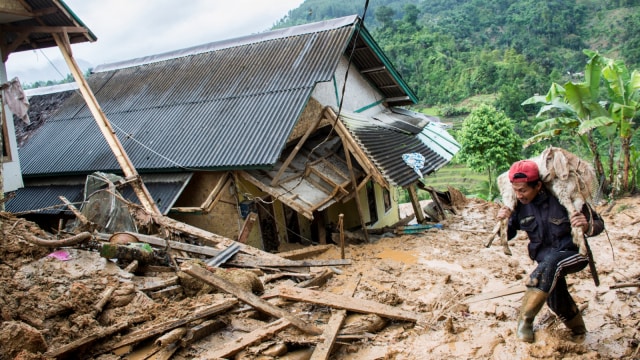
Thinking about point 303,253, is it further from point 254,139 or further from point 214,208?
point 254,139

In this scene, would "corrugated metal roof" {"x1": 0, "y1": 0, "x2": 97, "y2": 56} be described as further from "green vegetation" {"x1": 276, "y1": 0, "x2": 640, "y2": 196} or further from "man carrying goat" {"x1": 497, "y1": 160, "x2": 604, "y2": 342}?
"green vegetation" {"x1": 276, "y1": 0, "x2": 640, "y2": 196}

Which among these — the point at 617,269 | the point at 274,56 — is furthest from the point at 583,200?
the point at 274,56

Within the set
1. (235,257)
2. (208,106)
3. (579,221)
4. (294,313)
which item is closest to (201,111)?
(208,106)

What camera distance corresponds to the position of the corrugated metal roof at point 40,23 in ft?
32.8

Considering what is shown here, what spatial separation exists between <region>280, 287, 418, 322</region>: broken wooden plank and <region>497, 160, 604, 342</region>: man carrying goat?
1182 millimetres

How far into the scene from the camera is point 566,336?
418 centimetres

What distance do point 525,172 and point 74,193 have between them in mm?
Result: 10399

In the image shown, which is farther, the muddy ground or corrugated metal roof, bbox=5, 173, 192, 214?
corrugated metal roof, bbox=5, 173, 192, 214

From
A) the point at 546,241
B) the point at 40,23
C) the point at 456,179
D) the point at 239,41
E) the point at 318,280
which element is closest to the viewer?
the point at 546,241

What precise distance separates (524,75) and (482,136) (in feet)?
67.7

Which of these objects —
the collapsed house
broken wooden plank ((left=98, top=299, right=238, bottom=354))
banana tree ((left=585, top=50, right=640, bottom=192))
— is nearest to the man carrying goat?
broken wooden plank ((left=98, top=299, right=238, bottom=354))

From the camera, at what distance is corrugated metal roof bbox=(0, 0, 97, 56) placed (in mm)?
9984

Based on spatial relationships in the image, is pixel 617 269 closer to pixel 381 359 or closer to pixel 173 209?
pixel 381 359

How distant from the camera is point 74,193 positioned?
35.7ft
